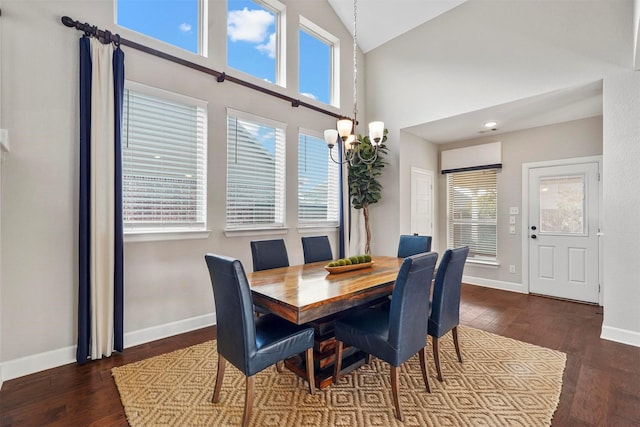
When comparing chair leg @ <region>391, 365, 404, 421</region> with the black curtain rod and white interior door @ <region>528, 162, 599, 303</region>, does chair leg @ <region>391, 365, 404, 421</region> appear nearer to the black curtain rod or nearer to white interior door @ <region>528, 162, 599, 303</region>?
the black curtain rod

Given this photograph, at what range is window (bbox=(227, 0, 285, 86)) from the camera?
371 centimetres

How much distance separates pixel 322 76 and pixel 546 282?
187 inches

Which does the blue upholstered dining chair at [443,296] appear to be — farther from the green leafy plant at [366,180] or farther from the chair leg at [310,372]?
the green leafy plant at [366,180]

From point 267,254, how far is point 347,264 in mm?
808

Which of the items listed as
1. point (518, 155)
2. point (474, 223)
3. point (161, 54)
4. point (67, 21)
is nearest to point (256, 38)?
point (161, 54)

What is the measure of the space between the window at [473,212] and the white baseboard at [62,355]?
4.64 metres

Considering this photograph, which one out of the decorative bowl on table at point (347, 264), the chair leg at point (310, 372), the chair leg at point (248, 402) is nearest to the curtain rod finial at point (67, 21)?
the decorative bowl on table at point (347, 264)

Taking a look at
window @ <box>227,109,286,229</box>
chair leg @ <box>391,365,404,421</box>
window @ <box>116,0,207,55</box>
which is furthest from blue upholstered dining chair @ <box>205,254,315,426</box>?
window @ <box>116,0,207,55</box>

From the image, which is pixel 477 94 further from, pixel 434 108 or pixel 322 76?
pixel 322 76

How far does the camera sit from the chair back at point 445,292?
2219 mm

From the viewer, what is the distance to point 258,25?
399 centimetres

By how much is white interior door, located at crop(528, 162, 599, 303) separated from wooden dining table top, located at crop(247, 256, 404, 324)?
329 cm

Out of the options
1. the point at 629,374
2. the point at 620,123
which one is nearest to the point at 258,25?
the point at 620,123

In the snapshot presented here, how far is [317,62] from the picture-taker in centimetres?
479
